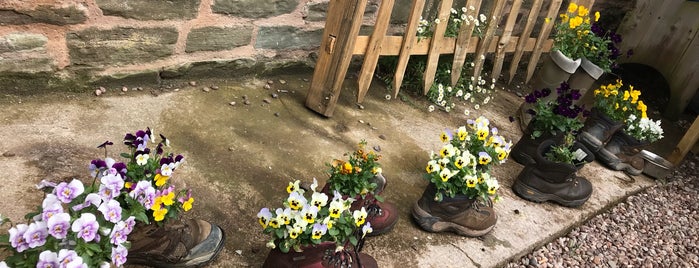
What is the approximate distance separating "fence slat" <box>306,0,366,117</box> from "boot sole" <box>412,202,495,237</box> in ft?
2.86

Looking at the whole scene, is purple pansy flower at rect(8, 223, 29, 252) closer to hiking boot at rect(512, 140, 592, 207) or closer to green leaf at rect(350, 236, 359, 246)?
green leaf at rect(350, 236, 359, 246)

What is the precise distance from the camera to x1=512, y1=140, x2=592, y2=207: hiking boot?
8.76 feet

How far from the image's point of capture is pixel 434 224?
7.29 ft

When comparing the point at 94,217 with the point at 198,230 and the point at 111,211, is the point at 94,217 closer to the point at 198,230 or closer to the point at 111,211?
the point at 111,211

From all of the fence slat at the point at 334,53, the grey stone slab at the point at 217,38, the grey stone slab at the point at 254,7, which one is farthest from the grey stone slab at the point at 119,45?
the fence slat at the point at 334,53

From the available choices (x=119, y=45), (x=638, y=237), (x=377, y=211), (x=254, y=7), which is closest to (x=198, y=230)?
(x=377, y=211)

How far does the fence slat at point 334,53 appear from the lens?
2613mm

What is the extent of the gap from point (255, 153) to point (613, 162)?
2.39 meters

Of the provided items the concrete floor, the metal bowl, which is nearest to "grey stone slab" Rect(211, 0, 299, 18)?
the concrete floor

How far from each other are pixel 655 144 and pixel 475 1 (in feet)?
7.24

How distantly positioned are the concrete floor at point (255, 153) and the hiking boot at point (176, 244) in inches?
3.4

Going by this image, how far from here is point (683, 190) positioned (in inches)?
145

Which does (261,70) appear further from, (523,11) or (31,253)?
(523,11)

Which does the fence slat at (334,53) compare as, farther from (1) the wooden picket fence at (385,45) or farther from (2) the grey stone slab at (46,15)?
(2) the grey stone slab at (46,15)
